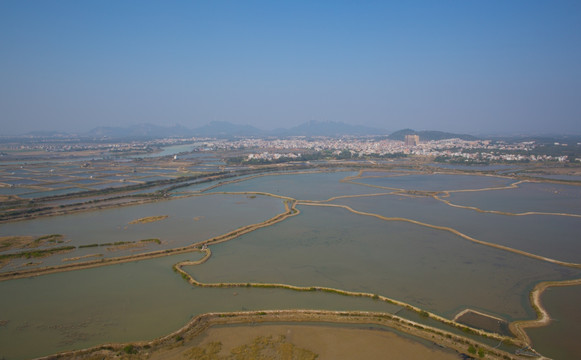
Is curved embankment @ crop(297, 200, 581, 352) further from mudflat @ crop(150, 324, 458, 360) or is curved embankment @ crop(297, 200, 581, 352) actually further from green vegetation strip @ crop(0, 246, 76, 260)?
green vegetation strip @ crop(0, 246, 76, 260)

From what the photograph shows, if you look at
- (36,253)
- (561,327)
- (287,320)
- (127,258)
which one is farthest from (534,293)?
(36,253)

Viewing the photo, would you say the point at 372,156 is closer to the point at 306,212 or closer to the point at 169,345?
the point at 306,212

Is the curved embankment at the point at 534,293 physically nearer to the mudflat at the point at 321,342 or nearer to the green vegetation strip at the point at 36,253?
the mudflat at the point at 321,342

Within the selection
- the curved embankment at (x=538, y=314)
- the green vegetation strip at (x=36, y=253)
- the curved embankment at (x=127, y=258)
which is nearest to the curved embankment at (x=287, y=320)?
the curved embankment at (x=538, y=314)

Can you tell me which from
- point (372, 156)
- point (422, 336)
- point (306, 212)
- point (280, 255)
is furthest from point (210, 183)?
point (372, 156)

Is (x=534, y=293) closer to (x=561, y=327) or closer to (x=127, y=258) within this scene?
(x=561, y=327)
